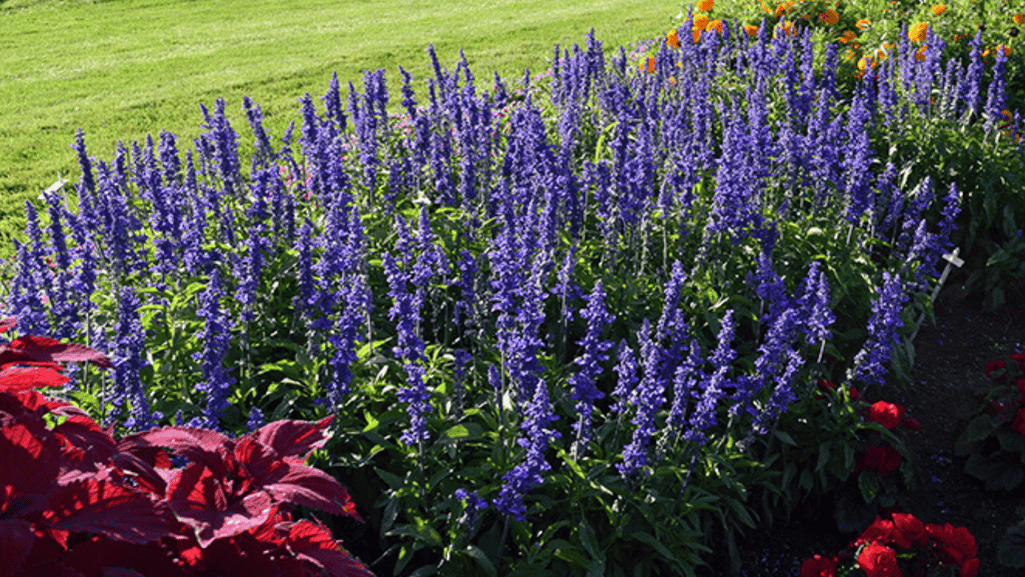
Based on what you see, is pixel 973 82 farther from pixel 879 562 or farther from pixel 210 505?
pixel 210 505

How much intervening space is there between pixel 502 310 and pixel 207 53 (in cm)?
1469

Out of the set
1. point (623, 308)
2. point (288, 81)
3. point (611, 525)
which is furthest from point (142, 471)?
point (288, 81)

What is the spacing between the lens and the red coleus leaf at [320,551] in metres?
1.53

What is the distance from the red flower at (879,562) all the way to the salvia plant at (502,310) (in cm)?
53

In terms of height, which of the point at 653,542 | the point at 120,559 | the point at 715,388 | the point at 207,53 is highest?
the point at 207,53

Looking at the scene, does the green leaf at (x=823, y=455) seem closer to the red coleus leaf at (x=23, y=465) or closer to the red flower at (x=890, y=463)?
the red flower at (x=890, y=463)

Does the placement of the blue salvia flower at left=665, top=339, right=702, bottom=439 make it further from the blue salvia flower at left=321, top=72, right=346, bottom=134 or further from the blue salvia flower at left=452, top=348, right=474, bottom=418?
the blue salvia flower at left=321, top=72, right=346, bottom=134

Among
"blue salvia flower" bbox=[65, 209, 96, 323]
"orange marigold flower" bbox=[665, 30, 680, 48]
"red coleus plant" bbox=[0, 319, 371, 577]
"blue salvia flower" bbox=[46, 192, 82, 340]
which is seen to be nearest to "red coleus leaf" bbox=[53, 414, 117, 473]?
"red coleus plant" bbox=[0, 319, 371, 577]

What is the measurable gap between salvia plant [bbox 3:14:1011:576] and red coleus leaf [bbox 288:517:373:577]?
1.19 meters

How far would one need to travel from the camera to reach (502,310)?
352cm

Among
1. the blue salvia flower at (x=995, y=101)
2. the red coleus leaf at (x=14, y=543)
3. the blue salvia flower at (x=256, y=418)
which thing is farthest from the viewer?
the blue salvia flower at (x=995, y=101)

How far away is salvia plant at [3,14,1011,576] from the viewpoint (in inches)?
126

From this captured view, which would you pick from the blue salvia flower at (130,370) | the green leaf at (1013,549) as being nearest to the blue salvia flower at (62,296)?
the blue salvia flower at (130,370)

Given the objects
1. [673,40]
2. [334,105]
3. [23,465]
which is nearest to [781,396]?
[23,465]
